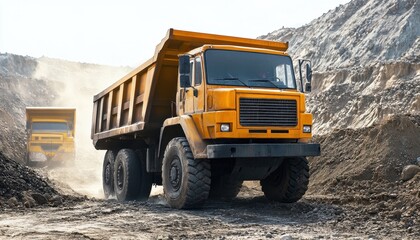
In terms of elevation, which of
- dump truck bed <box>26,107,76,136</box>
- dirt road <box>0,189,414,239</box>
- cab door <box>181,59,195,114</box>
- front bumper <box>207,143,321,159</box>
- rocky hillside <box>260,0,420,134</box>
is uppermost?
rocky hillside <box>260,0,420,134</box>

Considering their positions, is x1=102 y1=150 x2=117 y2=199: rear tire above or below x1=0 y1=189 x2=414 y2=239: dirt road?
above

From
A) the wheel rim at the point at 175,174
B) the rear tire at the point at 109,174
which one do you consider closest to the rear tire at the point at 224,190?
the wheel rim at the point at 175,174

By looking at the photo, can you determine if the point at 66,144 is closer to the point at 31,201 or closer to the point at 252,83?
the point at 31,201

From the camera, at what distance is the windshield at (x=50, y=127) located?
2395 centimetres

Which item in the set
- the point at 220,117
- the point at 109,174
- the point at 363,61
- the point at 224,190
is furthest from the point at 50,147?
the point at 363,61

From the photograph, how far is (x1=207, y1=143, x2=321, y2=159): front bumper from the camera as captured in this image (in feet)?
27.2

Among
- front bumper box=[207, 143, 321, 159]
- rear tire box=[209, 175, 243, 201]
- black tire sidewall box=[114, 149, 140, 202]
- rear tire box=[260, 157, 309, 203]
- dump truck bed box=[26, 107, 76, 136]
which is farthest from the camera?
dump truck bed box=[26, 107, 76, 136]

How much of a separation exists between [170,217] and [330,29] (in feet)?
119

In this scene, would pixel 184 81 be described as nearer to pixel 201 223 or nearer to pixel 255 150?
pixel 255 150

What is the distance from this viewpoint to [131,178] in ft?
38.3

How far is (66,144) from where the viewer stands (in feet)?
78.4

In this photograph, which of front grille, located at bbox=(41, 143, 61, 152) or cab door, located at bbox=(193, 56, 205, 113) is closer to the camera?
cab door, located at bbox=(193, 56, 205, 113)

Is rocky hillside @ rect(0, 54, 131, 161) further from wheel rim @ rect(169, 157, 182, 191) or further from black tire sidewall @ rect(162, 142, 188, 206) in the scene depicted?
wheel rim @ rect(169, 157, 182, 191)

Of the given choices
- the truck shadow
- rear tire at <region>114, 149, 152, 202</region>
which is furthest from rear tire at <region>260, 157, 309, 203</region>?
rear tire at <region>114, 149, 152, 202</region>
